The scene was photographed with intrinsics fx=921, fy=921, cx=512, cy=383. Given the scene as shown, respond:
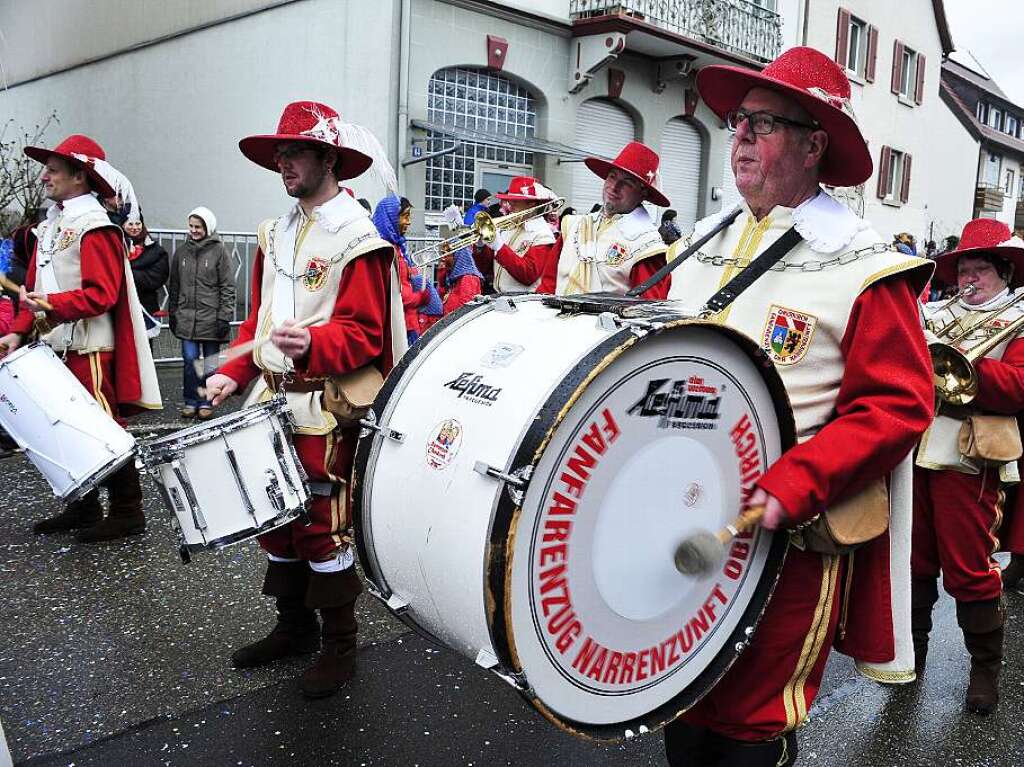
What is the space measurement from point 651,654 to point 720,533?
0.31 metres

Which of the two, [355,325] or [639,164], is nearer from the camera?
[355,325]

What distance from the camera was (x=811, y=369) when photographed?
209 centimetres

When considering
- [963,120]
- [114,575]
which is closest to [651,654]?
[114,575]

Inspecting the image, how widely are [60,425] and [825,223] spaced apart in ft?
10.1

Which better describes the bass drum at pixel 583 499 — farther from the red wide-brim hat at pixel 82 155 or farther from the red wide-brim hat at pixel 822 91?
the red wide-brim hat at pixel 82 155

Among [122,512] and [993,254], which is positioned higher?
[993,254]

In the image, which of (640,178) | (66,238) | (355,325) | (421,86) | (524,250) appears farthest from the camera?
(421,86)

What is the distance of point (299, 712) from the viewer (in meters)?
3.21

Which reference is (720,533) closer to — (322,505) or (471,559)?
(471,559)

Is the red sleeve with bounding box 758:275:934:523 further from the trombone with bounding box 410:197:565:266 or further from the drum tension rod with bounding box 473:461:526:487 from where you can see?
the trombone with bounding box 410:197:565:266

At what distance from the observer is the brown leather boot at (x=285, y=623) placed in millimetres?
3508

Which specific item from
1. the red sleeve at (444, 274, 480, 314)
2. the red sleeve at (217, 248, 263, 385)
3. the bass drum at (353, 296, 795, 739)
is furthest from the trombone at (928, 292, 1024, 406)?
the red sleeve at (444, 274, 480, 314)

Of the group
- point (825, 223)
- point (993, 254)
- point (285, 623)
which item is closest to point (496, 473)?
point (825, 223)

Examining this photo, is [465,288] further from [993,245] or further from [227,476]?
[227,476]
